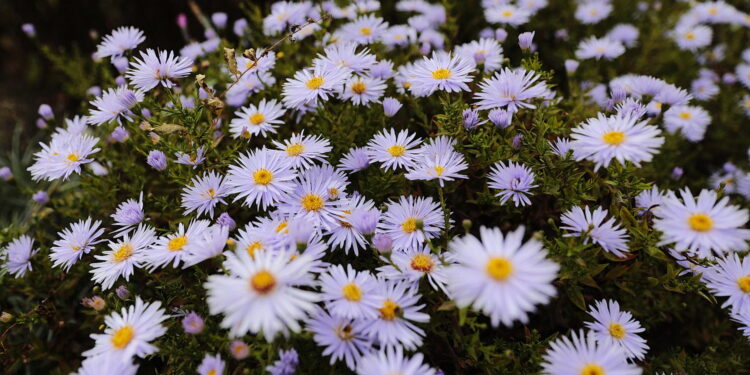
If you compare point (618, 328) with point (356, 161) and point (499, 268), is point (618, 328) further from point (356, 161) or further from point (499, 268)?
point (356, 161)

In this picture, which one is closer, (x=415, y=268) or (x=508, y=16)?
(x=415, y=268)

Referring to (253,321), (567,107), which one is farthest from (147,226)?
(567,107)

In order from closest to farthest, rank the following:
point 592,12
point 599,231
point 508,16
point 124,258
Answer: point 599,231, point 124,258, point 508,16, point 592,12

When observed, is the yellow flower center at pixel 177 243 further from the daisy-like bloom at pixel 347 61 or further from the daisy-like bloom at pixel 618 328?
the daisy-like bloom at pixel 618 328

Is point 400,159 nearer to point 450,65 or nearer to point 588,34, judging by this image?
point 450,65

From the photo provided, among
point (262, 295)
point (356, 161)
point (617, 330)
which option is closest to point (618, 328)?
point (617, 330)

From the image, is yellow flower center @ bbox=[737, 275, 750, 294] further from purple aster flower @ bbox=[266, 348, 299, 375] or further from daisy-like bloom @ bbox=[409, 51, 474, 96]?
purple aster flower @ bbox=[266, 348, 299, 375]
